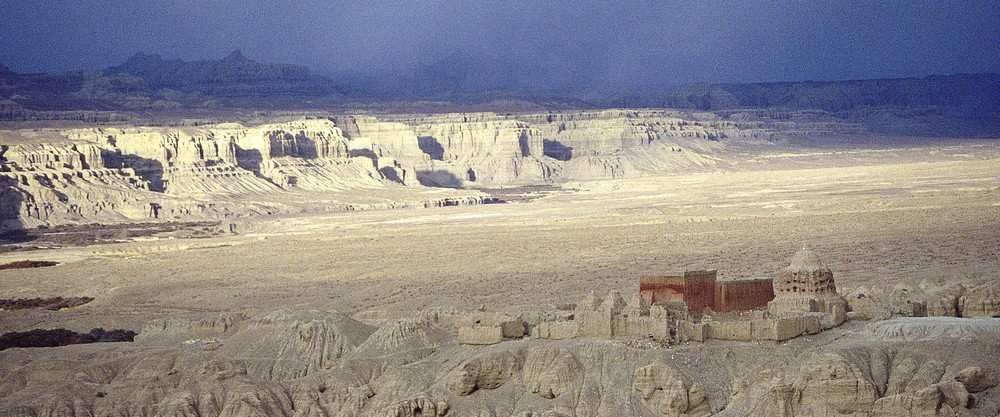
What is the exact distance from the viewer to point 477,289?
2542 inches

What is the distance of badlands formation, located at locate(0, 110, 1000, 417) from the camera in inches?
1332

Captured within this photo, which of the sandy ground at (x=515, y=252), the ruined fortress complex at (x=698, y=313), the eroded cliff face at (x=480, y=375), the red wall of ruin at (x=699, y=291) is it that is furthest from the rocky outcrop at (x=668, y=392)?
the sandy ground at (x=515, y=252)

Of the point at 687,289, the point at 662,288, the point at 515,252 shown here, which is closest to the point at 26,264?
the point at 515,252

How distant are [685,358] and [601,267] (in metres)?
37.9

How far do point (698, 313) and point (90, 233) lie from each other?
88724 mm

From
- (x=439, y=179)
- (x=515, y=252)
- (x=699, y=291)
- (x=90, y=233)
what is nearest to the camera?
(x=699, y=291)

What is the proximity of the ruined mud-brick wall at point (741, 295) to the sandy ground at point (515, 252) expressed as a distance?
392 inches

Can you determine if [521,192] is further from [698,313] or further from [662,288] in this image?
[698,313]

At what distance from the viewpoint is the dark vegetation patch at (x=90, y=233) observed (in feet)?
361

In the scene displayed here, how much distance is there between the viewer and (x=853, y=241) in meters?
77.6

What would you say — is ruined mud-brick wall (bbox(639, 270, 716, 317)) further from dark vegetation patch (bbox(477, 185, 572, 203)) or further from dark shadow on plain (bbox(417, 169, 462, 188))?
dark shadow on plain (bbox(417, 169, 462, 188))

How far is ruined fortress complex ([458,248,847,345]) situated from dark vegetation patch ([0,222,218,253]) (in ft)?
240

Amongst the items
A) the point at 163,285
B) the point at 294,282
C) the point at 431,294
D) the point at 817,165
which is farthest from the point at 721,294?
the point at 817,165

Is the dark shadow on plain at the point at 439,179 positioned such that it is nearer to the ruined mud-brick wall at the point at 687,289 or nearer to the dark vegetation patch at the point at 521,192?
the dark vegetation patch at the point at 521,192
